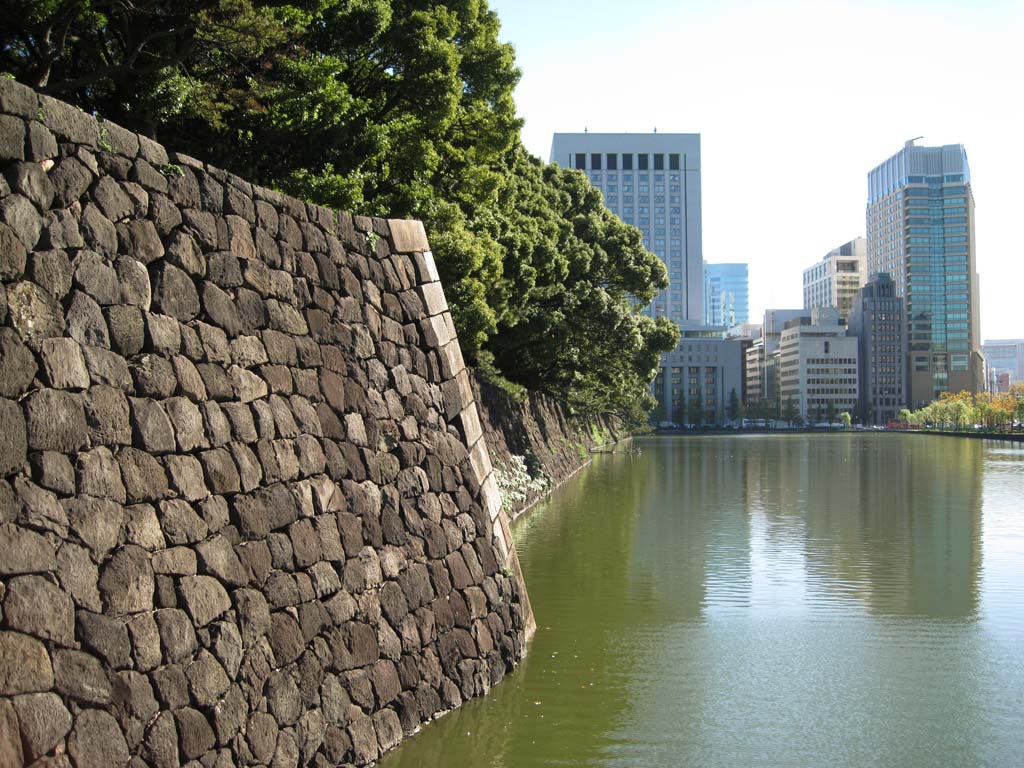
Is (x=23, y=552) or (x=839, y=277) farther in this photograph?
(x=839, y=277)

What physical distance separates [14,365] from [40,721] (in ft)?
5.25

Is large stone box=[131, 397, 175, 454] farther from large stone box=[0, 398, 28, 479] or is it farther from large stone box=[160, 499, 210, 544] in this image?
large stone box=[0, 398, 28, 479]

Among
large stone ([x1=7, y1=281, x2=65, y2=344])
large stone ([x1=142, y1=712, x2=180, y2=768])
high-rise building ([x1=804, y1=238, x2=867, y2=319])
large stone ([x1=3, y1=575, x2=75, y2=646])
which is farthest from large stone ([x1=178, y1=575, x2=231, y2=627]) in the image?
high-rise building ([x1=804, y1=238, x2=867, y2=319])

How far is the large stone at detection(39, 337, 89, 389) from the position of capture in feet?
15.6

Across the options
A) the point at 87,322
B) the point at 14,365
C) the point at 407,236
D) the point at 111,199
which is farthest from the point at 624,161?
the point at 14,365

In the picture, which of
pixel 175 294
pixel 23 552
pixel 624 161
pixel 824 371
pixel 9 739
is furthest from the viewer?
pixel 824 371

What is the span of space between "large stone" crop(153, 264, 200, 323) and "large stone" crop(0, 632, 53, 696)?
6.62 feet

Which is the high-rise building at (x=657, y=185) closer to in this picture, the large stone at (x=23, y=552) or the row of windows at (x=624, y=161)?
the row of windows at (x=624, y=161)

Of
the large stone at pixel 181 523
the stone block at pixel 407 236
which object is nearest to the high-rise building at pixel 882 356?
the stone block at pixel 407 236

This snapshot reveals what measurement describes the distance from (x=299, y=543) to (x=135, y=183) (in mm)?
2419

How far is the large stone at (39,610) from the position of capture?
4328 mm

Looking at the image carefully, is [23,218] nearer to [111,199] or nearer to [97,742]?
[111,199]

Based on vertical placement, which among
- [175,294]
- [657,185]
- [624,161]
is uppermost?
[624,161]

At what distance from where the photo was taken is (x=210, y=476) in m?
5.72
